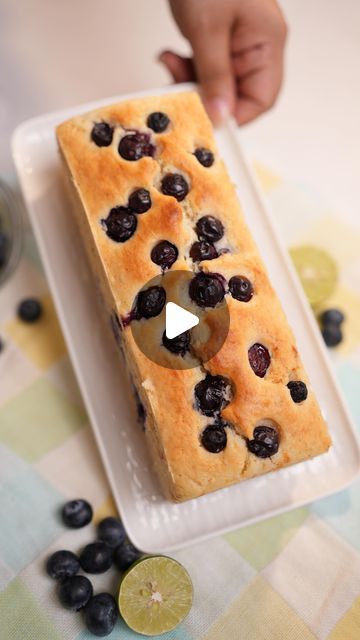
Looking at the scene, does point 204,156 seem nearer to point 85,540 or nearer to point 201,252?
point 201,252

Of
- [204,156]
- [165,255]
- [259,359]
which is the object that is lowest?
[259,359]

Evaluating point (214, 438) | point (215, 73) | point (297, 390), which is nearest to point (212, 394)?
point (214, 438)

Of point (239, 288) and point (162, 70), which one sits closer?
point (239, 288)

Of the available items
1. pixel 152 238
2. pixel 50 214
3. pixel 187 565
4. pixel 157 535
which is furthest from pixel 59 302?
pixel 187 565

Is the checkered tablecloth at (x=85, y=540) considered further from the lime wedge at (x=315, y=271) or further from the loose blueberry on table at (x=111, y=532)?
the lime wedge at (x=315, y=271)

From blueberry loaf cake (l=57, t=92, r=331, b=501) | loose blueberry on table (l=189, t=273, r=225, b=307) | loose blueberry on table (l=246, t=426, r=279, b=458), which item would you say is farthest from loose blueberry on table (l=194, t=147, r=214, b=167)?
loose blueberry on table (l=246, t=426, r=279, b=458)

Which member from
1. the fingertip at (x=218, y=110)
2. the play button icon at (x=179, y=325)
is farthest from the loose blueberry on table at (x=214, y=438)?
the fingertip at (x=218, y=110)

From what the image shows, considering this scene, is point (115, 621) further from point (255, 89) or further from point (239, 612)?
point (255, 89)
